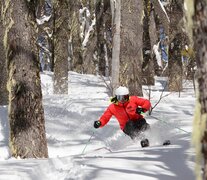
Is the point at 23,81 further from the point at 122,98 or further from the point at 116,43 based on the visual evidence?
the point at 116,43

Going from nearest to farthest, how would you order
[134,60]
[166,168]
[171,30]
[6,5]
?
1. [166,168]
2. [6,5]
3. [134,60]
4. [171,30]

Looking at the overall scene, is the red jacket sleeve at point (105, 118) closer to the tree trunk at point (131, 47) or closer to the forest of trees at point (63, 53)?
the forest of trees at point (63, 53)

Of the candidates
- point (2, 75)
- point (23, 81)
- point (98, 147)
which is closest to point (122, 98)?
point (98, 147)

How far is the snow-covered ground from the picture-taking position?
4.07 metres

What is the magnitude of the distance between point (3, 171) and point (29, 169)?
269mm

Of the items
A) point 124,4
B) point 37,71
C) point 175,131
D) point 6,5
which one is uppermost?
point 124,4

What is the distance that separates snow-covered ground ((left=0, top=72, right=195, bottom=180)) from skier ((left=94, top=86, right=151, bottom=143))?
0.32 m

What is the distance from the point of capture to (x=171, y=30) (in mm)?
13219

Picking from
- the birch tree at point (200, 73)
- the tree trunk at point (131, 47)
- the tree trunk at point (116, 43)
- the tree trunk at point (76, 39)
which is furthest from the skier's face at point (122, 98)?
the tree trunk at point (76, 39)

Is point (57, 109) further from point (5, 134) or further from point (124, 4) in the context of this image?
point (124, 4)

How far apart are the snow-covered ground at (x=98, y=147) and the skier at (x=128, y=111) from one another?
322 mm

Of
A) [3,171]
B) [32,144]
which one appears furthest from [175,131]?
[3,171]

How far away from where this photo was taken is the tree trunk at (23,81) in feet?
20.2

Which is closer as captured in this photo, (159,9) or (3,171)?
(3,171)
